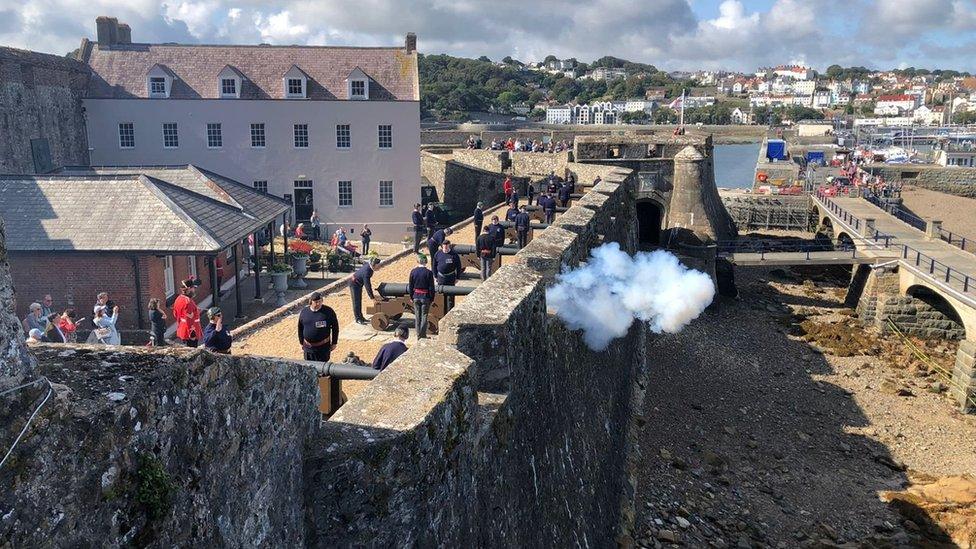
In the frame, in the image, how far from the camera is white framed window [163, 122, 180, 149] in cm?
3431

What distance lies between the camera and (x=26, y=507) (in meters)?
2.42

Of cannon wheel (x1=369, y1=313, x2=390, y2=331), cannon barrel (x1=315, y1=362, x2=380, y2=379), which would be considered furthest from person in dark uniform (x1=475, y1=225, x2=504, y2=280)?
cannon barrel (x1=315, y1=362, x2=380, y2=379)

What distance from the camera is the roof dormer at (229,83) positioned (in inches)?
1362

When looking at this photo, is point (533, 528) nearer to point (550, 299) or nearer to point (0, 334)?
point (550, 299)

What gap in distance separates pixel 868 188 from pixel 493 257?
38696mm

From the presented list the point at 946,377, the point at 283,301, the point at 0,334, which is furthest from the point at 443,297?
the point at 946,377

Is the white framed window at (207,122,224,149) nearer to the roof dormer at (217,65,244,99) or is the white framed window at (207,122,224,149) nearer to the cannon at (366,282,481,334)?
A: the roof dormer at (217,65,244,99)

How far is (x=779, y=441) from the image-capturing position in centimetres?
1853

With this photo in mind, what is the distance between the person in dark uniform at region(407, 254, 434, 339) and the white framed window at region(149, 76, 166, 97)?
2669 cm

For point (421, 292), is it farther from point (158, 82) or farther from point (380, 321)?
point (158, 82)

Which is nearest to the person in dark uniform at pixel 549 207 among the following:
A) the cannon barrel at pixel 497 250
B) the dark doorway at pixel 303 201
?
the cannon barrel at pixel 497 250

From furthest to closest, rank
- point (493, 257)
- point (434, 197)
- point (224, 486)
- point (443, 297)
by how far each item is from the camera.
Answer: point (434, 197) → point (493, 257) → point (443, 297) → point (224, 486)

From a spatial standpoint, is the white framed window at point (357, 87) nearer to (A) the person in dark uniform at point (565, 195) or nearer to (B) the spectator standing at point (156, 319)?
(A) the person in dark uniform at point (565, 195)

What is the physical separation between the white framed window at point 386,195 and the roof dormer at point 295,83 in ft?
16.6
